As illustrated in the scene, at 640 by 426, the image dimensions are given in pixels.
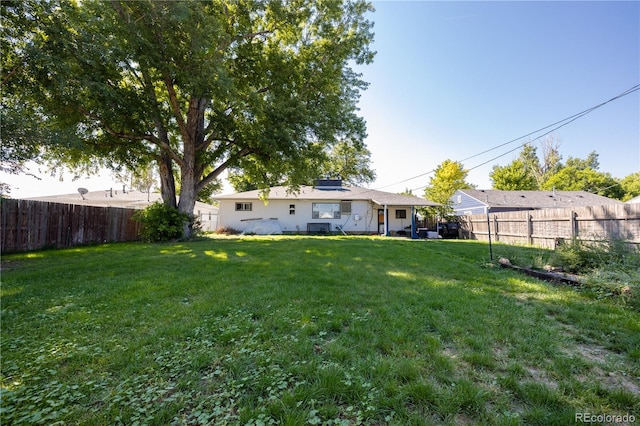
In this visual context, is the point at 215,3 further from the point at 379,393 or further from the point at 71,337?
the point at 379,393

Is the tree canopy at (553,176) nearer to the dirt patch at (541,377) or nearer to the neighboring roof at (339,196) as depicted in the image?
the neighboring roof at (339,196)

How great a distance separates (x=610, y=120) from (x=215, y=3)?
2091 cm

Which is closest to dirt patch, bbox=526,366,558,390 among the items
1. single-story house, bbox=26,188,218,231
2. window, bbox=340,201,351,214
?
window, bbox=340,201,351,214

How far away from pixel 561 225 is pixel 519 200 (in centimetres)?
Answer: 1792

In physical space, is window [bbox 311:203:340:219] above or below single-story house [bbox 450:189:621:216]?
below

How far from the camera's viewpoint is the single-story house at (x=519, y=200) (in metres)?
23.2

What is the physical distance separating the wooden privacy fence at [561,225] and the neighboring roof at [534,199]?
11.2 m

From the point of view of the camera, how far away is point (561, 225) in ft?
30.1

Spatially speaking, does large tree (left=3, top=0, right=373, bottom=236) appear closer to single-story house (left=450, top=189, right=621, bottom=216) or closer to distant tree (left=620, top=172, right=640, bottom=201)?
single-story house (left=450, top=189, right=621, bottom=216)

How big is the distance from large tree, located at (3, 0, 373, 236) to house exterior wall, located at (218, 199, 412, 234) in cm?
468

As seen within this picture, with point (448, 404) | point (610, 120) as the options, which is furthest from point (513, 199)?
point (448, 404)

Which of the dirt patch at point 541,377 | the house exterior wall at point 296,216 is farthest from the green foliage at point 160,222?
the dirt patch at point 541,377

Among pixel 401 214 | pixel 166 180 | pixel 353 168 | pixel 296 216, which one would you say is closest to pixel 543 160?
pixel 353 168

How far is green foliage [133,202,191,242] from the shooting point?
1111 cm
